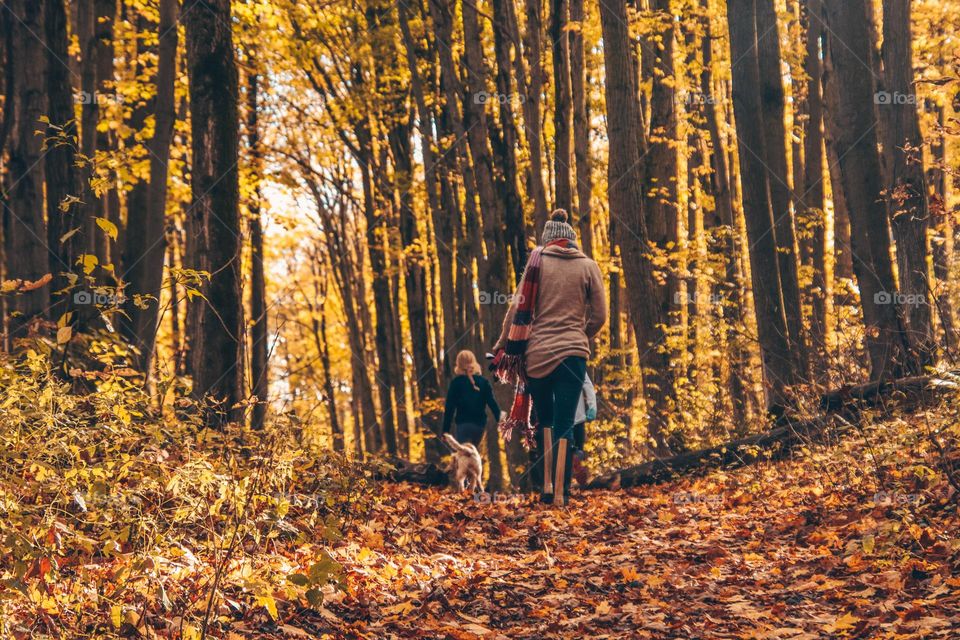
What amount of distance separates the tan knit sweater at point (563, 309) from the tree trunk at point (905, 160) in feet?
15.3

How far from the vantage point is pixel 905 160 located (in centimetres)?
1151

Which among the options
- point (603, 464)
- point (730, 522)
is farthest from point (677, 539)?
point (603, 464)

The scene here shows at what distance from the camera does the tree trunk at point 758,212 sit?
1181 cm

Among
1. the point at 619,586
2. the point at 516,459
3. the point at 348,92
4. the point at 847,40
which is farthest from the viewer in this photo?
the point at 348,92

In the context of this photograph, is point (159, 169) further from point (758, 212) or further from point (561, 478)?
point (758, 212)

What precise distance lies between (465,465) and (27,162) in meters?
6.85

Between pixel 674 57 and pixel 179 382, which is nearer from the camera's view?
pixel 179 382

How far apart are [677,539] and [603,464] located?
8331 millimetres

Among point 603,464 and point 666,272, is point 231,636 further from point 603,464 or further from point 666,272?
point 603,464

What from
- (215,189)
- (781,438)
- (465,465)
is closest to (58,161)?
(215,189)

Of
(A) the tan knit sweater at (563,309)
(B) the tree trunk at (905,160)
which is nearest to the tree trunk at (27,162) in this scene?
(A) the tan knit sweater at (563,309)

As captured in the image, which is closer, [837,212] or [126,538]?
[126,538]

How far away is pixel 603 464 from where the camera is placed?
586 inches

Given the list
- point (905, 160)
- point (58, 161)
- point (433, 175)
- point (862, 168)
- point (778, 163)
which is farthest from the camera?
point (433, 175)
